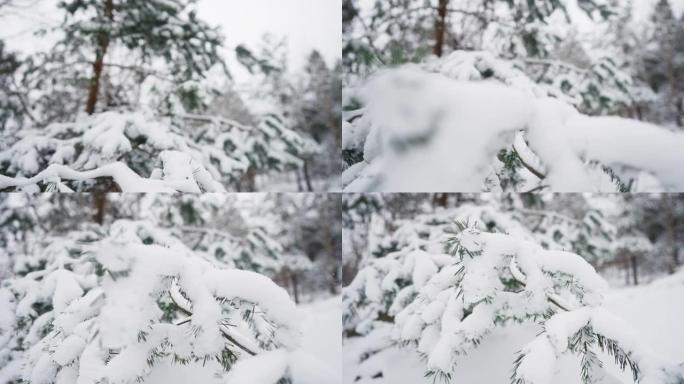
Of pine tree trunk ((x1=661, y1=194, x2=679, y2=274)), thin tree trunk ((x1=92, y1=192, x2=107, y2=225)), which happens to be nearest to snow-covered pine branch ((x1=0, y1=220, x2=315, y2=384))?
thin tree trunk ((x1=92, y1=192, x2=107, y2=225))

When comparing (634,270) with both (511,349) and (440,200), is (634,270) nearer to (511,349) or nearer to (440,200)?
(440,200)

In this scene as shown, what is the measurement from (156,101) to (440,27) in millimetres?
1176

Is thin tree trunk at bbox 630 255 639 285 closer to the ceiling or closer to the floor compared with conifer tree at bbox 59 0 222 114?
closer to the floor

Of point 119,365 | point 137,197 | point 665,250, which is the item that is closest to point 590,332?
point 119,365

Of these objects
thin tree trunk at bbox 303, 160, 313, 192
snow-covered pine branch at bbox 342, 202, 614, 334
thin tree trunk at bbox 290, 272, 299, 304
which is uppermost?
thin tree trunk at bbox 303, 160, 313, 192

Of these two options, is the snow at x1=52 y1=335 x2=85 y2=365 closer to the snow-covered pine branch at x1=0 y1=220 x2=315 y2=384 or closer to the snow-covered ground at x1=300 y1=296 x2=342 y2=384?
the snow-covered pine branch at x1=0 y1=220 x2=315 y2=384

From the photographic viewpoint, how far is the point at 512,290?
105cm

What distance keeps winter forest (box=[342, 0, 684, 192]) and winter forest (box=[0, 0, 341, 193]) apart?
0.98 ft

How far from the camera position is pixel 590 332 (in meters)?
0.65

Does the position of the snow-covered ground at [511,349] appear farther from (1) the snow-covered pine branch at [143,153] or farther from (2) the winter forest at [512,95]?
(1) the snow-covered pine branch at [143,153]

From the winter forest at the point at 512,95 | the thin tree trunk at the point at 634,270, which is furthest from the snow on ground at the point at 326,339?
the thin tree trunk at the point at 634,270

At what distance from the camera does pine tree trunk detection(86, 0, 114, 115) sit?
1.48m

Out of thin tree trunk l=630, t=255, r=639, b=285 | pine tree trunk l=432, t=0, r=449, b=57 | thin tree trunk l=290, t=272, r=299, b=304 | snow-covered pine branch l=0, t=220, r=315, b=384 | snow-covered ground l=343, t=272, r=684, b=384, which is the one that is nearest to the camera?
snow-covered pine branch l=0, t=220, r=315, b=384

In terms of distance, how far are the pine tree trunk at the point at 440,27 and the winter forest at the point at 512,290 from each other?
0.47 metres
